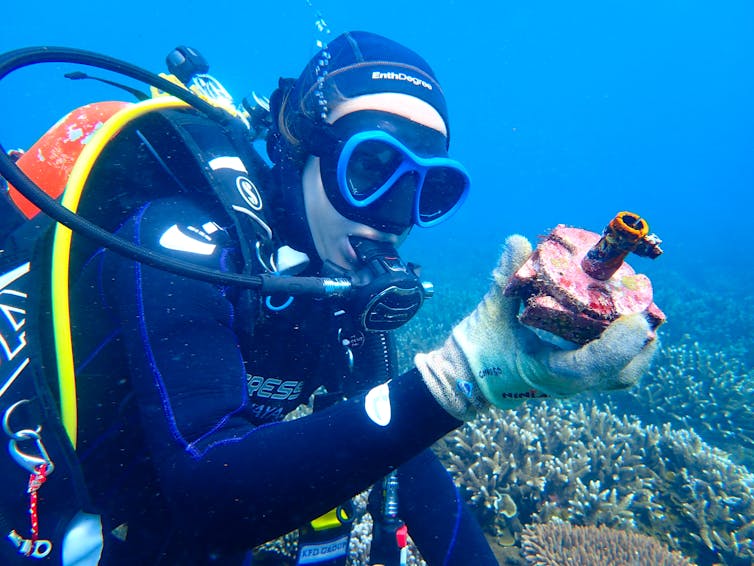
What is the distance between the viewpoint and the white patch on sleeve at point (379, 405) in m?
1.36

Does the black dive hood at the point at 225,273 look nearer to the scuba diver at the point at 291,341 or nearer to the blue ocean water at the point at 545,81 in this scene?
the scuba diver at the point at 291,341

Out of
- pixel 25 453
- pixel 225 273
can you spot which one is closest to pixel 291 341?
pixel 225 273

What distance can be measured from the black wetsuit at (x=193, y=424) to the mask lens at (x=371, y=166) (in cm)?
76

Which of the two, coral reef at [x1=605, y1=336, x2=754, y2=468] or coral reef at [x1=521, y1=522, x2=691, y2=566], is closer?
coral reef at [x1=521, y1=522, x2=691, y2=566]

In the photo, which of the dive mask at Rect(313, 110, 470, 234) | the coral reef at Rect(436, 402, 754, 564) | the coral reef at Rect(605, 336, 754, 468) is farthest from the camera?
the coral reef at Rect(605, 336, 754, 468)

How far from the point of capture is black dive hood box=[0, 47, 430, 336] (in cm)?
135

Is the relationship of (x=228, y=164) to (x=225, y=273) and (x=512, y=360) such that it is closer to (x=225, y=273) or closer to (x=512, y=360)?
(x=225, y=273)

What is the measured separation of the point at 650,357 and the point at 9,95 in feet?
395

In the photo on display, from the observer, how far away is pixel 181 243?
1.62 m

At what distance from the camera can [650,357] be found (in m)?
1.14

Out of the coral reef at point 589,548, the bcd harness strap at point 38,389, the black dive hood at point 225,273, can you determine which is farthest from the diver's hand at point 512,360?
the coral reef at point 589,548

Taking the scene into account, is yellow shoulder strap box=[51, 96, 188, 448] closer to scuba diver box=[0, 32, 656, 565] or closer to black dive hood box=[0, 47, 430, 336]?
scuba diver box=[0, 32, 656, 565]

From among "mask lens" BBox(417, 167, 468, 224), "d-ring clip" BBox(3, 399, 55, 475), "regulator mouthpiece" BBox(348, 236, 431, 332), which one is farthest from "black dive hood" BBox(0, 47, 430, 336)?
"d-ring clip" BBox(3, 399, 55, 475)

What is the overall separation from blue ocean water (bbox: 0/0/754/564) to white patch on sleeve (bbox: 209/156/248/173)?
46.5 m
